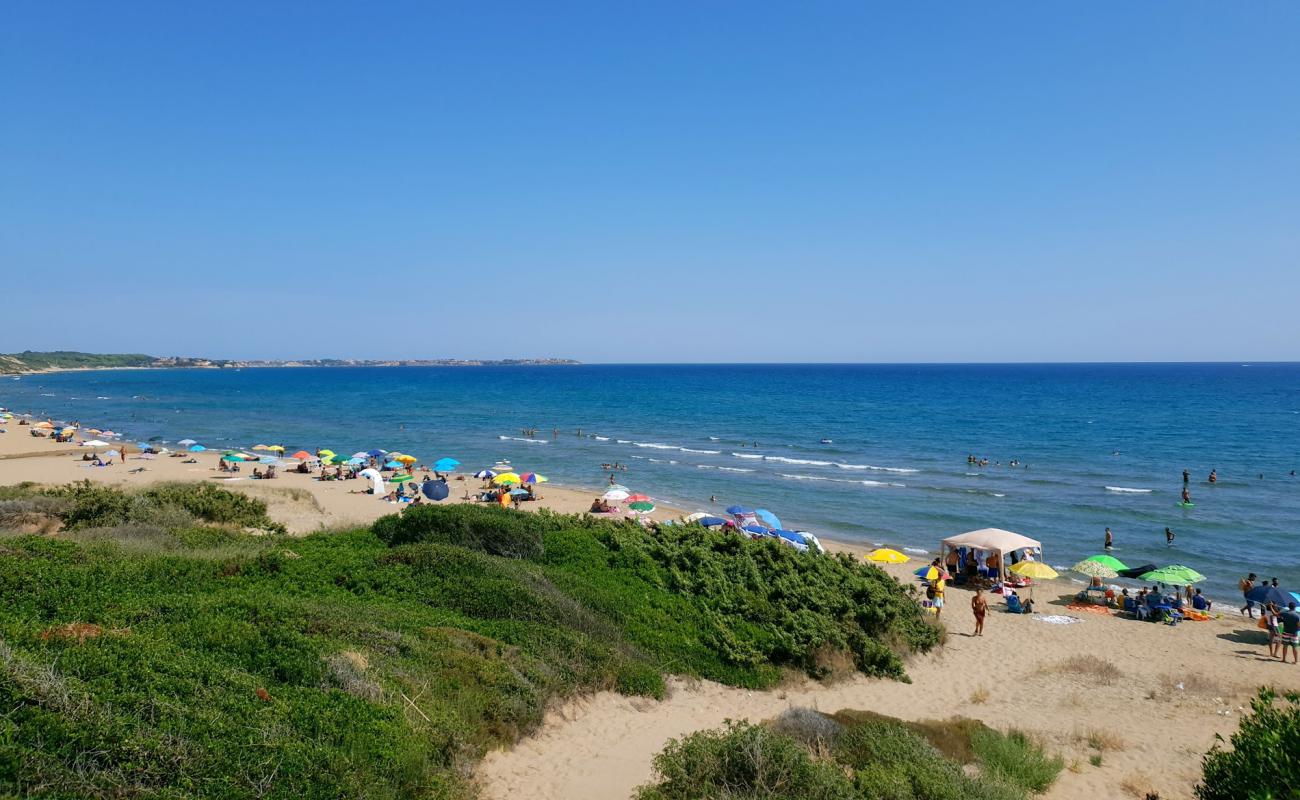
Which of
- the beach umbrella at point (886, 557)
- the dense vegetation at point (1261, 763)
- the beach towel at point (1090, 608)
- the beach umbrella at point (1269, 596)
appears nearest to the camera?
the dense vegetation at point (1261, 763)

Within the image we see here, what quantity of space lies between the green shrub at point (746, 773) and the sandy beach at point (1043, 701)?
1.15m

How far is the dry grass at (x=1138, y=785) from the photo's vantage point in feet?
32.4

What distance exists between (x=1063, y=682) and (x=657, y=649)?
8.67 metres

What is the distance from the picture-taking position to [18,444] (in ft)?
154

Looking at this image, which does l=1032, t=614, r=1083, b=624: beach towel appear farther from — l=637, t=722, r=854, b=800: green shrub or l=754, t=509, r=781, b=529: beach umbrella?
l=637, t=722, r=854, b=800: green shrub

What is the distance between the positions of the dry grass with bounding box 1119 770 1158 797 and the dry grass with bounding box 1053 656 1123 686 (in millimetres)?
4892

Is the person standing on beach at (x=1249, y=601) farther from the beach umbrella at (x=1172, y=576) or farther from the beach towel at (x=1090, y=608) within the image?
the beach towel at (x=1090, y=608)

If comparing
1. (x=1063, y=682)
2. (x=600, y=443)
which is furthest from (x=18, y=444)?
(x=1063, y=682)

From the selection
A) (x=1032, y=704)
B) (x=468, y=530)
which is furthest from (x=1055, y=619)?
(x=468, y=530)

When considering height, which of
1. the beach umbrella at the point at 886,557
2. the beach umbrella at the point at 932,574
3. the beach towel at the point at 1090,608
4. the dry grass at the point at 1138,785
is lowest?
the beach towel at the point at 1090,608

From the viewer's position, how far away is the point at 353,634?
30.5 ft

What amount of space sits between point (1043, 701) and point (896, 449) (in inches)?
1557

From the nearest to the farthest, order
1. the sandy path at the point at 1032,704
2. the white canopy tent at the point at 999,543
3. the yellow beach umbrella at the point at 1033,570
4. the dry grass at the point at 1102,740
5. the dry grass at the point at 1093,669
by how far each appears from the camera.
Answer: the sandy path at the point at 1032,704 < the dry grass at the point at 1102,740 < the dry grass at the point at 1093,669 < the yellow beach umbrella at the point at 1033,570 < the white canopy tent at the point at 999,543

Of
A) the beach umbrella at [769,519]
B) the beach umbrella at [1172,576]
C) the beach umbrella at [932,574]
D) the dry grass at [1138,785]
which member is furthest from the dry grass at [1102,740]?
the beach umbrella at [769,519]
